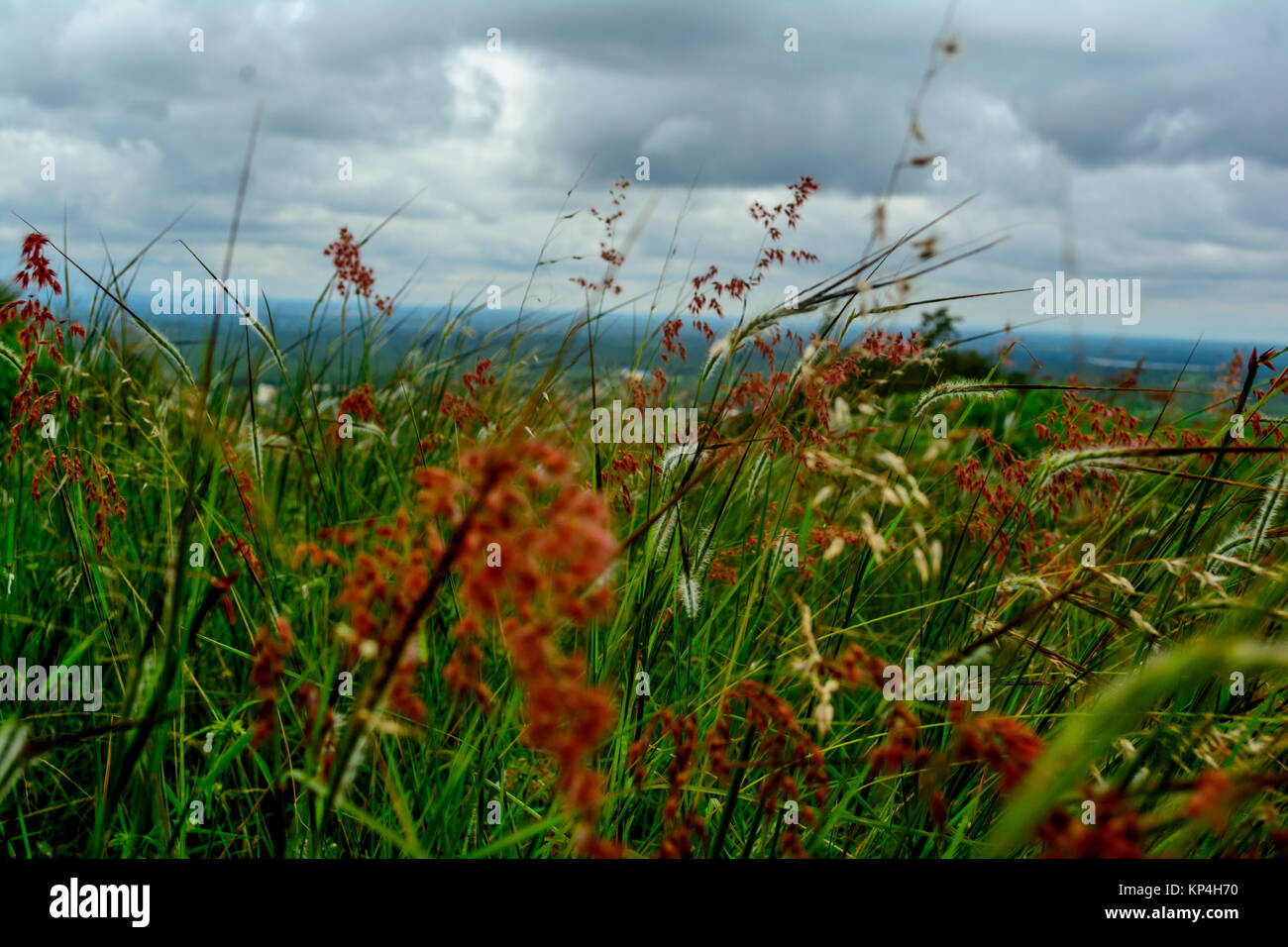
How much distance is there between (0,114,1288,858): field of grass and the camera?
0.91 metres

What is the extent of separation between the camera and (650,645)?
6.45 ft

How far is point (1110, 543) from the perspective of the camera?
3.00m

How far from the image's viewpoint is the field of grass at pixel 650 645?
0.91m
